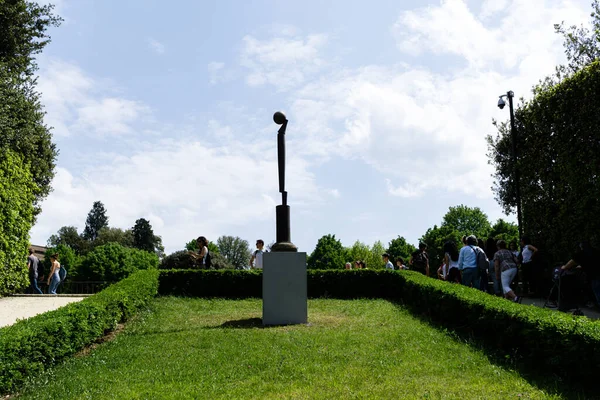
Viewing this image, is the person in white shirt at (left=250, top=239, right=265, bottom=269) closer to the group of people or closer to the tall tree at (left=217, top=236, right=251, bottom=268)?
the group of people

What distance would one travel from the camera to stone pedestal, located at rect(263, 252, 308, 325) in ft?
35.9

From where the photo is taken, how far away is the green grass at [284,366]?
5.96 meters

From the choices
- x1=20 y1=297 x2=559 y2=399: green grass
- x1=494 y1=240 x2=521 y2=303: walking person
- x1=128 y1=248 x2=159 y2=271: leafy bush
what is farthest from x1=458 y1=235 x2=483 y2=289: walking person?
x1=128 y1=248 x2=159 y2=271: leafy bush

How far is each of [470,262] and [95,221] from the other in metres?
96.2

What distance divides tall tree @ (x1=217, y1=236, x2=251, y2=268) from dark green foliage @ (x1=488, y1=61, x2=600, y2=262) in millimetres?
74201

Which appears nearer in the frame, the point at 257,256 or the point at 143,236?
the point at 257,256

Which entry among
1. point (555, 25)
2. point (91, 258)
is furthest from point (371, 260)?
point (555, 25)

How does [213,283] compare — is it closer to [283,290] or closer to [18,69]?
[283,290]

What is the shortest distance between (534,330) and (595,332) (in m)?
1.04

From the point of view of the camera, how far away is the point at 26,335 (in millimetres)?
6984

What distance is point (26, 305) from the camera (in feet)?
51.5

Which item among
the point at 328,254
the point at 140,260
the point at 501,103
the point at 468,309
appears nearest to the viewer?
the point at 468,309

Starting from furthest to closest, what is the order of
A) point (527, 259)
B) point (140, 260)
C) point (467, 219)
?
point (467, 219) < point (140, 260) < point (527, 259)

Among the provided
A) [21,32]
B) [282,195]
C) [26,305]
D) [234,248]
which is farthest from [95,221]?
[282,195]
